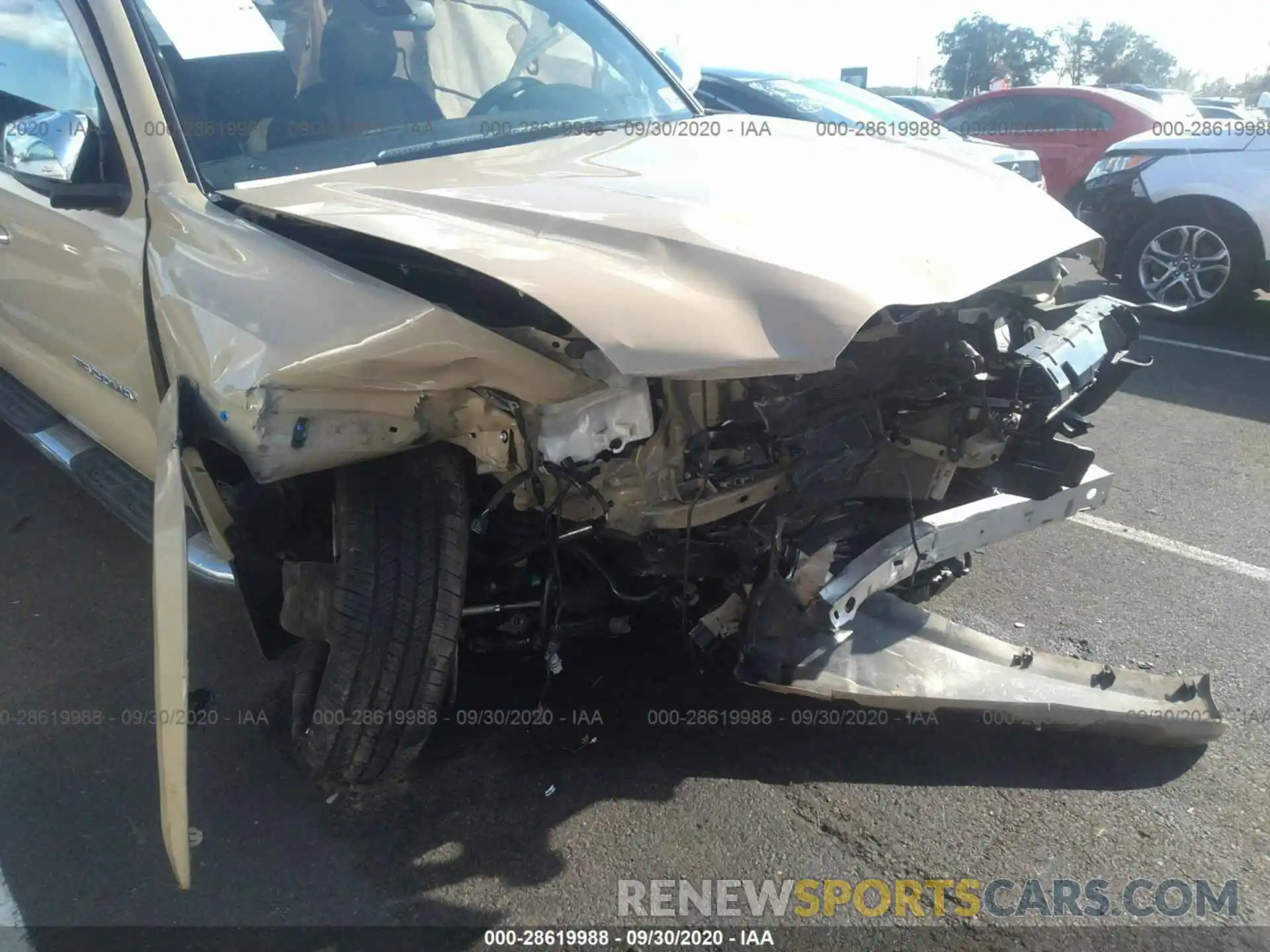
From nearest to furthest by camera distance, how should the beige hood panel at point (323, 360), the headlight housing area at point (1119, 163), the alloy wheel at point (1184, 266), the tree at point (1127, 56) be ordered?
the beige hood panel at point (323, 360) → the alloy wheel at point (1184, 266) → the headlight housing area at point (1119, 163) → the tree at point (1127, 56)

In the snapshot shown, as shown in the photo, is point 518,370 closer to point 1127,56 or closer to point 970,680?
Answer: point 970,680

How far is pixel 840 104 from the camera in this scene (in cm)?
799

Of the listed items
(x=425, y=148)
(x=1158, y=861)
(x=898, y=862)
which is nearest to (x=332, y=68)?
(x=425, y=148)

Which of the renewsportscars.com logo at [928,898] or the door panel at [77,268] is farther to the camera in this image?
the door panel at [77,268]

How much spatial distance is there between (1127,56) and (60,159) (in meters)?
58.9

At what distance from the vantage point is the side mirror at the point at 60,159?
2.48 m

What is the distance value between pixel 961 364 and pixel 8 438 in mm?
4840

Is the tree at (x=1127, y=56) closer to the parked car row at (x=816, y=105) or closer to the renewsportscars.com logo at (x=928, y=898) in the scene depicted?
the parked car row at (x=816, y=105)

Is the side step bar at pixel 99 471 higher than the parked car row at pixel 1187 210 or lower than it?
lower

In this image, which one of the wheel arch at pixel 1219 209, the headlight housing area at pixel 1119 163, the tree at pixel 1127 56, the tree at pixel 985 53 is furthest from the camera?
the tree at pixel 1127 56

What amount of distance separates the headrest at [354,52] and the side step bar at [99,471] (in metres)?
1.44

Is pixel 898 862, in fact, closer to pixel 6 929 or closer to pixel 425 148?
pixel 6 929

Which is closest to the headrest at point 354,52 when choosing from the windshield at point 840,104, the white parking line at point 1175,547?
the white parking line at point 1175,547

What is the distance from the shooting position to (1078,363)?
2.53 metres
